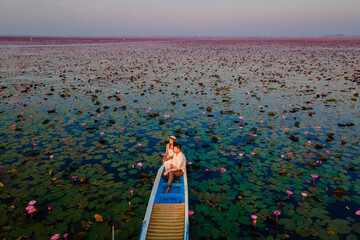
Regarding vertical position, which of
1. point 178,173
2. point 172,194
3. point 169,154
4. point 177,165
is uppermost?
point 169,154

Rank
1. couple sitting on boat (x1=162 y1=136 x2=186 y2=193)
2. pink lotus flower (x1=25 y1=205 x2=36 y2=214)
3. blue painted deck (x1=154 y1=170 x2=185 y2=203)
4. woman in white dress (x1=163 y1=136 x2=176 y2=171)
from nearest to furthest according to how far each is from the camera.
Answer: pink lotus flower (x1=25 y1=205 x2=36 y2=214)
blue painted deck (x1=154 y1=170 x2=185 y2=203)
couple sitting on boat (x1=162 y1=136 x2=186 y2=193)
woman in white dress (x1=163 y1=136 x2=176 y2=171)

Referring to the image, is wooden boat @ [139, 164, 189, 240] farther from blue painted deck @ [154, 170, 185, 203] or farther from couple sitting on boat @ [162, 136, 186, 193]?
couple sitting on boat @ [162, 136, 186, 193]

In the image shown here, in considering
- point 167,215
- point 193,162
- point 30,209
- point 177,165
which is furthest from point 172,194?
point 30,209

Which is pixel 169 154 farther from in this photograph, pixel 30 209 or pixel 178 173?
pixel 30 209

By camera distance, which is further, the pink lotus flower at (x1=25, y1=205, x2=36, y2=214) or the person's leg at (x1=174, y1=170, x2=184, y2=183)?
the person's leg at (x1=174, y1=170, x2=184, y2=183)

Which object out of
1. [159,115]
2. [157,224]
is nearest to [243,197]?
[157,224]

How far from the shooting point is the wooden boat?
3.78 m

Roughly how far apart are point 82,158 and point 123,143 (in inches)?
59.5

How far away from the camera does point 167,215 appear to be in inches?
166

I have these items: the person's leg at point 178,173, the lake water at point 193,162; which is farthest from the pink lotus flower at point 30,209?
the person's leg at point 178,173

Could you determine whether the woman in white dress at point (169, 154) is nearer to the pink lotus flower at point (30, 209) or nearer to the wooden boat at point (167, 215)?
the wooden boat at point (167, 215)

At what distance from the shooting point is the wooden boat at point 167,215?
378 centimetres

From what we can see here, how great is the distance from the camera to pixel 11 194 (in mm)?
5125

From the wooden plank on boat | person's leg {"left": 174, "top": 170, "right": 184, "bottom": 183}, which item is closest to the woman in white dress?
person's leg {"left": 174, "top": 170, "right": 184, "bottom": 183}
